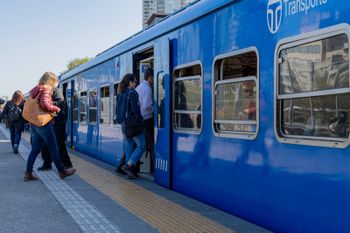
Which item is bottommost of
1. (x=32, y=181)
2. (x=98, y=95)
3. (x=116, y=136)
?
(x=32, y=181)

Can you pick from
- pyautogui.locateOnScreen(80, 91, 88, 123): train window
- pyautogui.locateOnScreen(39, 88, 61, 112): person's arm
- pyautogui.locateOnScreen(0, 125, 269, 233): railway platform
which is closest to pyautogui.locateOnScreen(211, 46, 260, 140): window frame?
pyautogui.locateOnScreen(0, 125, 269, 233): railway platform

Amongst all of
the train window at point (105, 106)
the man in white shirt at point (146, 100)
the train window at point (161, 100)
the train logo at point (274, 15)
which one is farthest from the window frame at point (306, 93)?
the train window at point (105, 106)

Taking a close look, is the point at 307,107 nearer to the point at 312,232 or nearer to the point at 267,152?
the point at 267,152

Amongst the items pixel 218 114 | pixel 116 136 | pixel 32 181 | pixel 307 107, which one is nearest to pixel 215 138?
pixel 218 114

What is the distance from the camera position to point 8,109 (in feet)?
45.5

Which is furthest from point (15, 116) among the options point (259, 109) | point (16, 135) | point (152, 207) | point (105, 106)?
point (259, 109)

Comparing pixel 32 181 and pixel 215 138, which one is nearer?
pixel 215 138

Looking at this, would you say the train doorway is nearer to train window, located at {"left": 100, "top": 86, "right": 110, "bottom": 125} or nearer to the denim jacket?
A: the denim jacket

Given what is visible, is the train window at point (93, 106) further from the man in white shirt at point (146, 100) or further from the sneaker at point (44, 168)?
the man in white shirt at point (146, 100)

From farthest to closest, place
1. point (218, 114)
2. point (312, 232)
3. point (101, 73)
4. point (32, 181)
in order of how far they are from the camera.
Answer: point (101, 73) < point (32, 181) < point (218, 114) < point (312, 232)

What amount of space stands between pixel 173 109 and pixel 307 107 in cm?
300

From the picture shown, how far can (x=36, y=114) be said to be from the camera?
310 inches

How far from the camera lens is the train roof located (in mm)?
5652

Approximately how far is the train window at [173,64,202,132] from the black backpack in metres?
8.20
